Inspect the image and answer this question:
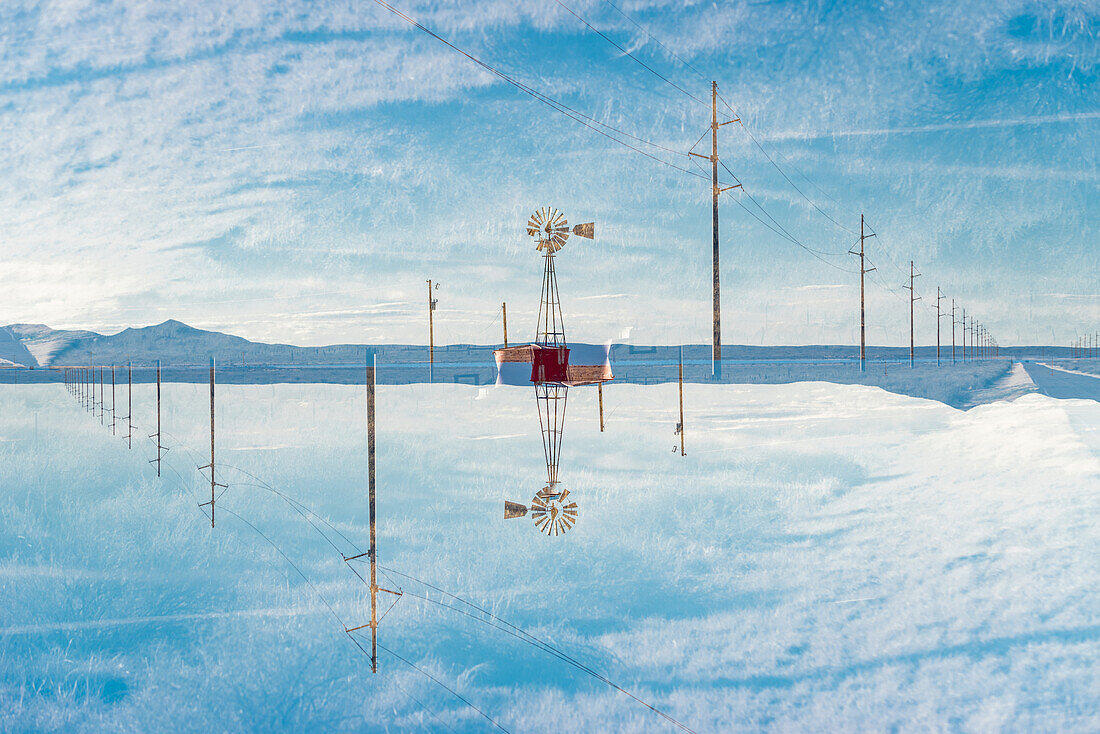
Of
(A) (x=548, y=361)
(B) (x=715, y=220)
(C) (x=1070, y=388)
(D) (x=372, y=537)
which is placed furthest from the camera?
(C) (x=1070, y=388)

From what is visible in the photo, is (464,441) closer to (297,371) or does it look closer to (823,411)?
(823,411)

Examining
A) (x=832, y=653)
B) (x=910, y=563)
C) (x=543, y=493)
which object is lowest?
(x=832, y=653)

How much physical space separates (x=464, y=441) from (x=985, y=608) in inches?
929

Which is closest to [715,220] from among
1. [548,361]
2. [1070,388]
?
[548,361]

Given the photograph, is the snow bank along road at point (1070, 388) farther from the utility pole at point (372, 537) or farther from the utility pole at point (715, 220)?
the utility pole at point (372, 537)

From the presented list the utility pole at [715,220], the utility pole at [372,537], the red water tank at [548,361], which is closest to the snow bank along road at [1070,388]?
the utility pole at [715,220]

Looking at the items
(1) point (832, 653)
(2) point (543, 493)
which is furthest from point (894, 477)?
(2) point (543, 493)

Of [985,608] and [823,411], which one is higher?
[823,411]

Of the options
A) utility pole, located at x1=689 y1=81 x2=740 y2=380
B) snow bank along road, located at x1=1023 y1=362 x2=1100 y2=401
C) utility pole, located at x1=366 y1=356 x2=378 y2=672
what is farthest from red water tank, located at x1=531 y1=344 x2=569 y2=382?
snow bank along road, located at x1=1023 y1=362 x2=1100 y2=401

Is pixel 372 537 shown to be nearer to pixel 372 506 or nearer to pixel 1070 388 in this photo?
pixel 372 506

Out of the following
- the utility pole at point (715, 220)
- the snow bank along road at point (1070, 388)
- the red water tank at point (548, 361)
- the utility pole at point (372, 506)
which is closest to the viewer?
the utility pole at point (372, 506)

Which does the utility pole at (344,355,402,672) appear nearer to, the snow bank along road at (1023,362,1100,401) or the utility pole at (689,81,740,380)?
the utility pole at (689,81,740,380)

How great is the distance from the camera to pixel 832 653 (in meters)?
13.2

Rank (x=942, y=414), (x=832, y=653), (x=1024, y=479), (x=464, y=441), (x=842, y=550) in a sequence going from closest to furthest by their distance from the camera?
(x=832, y=653) < (x=842, y=550) < (x=1024, y=479) < (x=464, y=441) < (x=942, y=414)
